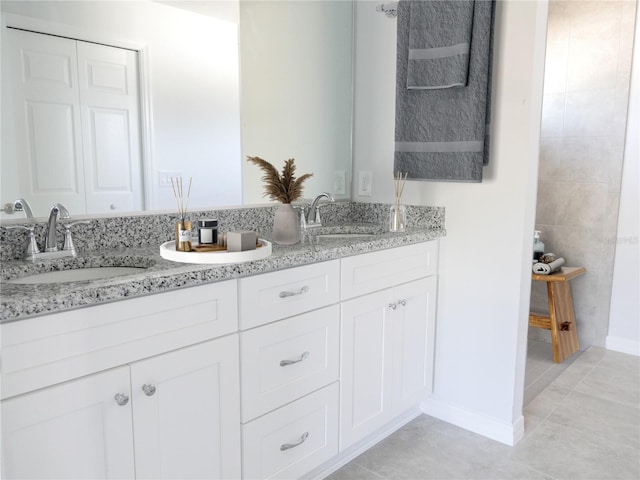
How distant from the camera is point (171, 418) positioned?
1.26m

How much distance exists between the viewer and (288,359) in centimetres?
154

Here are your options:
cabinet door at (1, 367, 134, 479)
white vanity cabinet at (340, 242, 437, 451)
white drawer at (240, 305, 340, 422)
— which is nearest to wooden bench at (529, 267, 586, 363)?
white vanity cabinet at (340, 242, 437, 451)

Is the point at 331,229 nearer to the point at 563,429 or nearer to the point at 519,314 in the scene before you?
the point at 519,314

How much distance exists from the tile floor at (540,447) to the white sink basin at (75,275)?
40.7 inches

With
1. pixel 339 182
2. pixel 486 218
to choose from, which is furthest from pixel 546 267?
pixel 339 182

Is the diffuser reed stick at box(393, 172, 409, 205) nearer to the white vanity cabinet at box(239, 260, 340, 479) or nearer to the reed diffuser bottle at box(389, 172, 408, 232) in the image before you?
the reed diffuser bottle at box(389, 172, 408, 232)

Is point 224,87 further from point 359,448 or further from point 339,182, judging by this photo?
point 359,448

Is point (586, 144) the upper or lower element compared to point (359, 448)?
upper

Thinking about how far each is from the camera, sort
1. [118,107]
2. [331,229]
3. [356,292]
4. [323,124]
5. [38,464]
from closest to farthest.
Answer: [38,464] → [118,107] → [356,292] → [331,229] → [323,124]

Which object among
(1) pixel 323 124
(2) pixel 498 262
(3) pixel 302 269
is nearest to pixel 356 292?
(3) pixel 302 269

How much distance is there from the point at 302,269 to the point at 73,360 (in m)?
0.68

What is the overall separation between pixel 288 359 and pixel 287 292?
21cm

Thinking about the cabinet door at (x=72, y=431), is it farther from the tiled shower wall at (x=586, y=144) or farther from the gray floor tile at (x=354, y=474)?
the tiled shower wall at (x=586, y=144)

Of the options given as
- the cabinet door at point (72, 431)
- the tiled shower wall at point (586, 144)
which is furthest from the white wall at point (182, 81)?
the tiled shower wall at point (586, 144)
